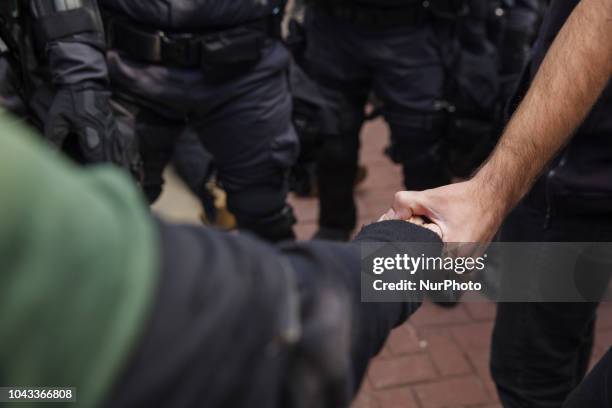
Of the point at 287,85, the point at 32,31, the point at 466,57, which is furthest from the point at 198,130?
the point at 466,57

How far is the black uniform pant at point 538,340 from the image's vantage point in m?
1.70

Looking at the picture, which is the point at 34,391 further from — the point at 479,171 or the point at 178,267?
the point at 479,171

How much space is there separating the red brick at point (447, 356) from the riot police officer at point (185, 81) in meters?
0.76

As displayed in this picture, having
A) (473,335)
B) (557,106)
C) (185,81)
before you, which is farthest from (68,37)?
(473,335)

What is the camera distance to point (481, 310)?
274 centimetres

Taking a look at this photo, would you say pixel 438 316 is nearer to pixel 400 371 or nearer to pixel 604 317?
pixel 400 371

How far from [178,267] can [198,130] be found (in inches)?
74.4

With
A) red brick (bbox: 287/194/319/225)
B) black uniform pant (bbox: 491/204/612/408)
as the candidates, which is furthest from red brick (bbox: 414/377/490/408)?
red brick (bbox: 287/194/319/225)

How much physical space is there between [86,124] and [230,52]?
56 cm

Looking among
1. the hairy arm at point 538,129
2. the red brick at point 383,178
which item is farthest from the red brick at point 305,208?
the hairy arm at point 538,129

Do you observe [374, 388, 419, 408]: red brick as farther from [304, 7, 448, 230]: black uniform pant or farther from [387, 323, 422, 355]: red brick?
[304, 7, 448, 230]: black uniform pant

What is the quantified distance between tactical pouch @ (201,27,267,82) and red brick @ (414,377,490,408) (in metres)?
1.31

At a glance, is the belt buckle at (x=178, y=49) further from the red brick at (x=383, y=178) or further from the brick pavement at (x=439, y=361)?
the red brick at (x=383, y=178)

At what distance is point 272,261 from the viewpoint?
0.69m
